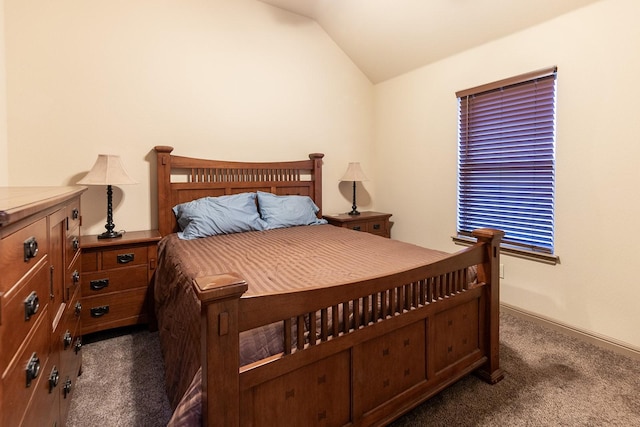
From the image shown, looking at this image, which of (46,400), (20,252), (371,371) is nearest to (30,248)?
(20,252)

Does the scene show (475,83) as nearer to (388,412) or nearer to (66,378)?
(388,412)

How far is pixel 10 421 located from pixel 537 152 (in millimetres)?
3163

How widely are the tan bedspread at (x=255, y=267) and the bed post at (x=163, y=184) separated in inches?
8.9

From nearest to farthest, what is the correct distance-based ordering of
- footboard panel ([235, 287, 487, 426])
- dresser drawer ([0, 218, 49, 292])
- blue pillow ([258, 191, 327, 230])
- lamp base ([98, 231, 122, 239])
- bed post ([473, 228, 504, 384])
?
dresser drawer ([0, 218, 49, 292]) → footboard panel ([235, 287, 487, 426]) → bed post ([473, 228, 504, 384]) → lamp base ([98, 231, 122, 239]) → blue pillow ([258, 191, 327, 230])

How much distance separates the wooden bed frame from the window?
1.11 metres

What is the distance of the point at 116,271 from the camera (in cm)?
237

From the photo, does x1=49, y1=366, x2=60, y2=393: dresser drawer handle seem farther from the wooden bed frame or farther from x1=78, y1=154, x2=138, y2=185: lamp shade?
x1=78, y1=154, x2=138, y2=185: lamp shade

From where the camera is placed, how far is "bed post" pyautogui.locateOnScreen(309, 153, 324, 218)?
3.63m

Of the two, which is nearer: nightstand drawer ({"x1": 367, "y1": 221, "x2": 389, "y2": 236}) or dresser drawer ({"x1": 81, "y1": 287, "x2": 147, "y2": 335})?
dresser drawer ({"x1": 81, "y1": 287, "x2": 147, "y2": 335})

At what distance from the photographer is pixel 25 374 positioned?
0.90 m

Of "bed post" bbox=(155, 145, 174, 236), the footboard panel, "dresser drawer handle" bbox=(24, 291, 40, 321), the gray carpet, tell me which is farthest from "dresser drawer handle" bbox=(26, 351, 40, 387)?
"bed post" bbox=(155, 145, 174, 236)

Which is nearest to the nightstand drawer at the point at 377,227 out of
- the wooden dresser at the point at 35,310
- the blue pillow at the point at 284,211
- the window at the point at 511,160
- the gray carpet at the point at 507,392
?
the blue pillow at the point at 284,211

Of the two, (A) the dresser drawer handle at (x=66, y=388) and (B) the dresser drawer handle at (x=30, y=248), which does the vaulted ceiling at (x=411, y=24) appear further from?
(A) the dresser drawer handle at (x=66, y=388)


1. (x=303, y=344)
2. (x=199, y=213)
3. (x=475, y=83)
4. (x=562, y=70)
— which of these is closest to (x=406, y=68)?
(x=475, y=83)
